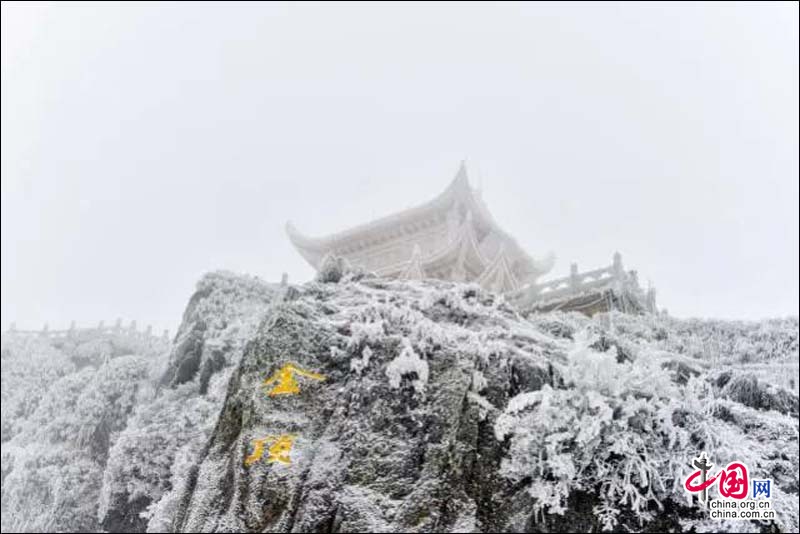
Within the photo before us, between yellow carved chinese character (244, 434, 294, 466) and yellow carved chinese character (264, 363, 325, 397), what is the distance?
505 mm

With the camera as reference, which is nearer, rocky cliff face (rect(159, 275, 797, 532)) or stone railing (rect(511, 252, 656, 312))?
rocky cliff face (rect(159, 275, 797, 532))

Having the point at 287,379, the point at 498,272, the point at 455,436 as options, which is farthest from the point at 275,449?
the point at 498,272

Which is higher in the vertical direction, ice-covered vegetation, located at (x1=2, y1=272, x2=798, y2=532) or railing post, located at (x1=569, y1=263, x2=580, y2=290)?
Result: railing post, located at (x1=569, y1=263, x2=580, y2=290)

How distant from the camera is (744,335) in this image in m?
10.8

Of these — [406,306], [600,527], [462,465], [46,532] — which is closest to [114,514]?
[46,532]

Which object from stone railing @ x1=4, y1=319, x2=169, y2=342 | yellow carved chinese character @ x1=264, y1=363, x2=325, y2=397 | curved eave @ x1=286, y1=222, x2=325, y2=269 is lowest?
yellow carved chinese character @ x1=264, y1=363, x2=325, y2=397

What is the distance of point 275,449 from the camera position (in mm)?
5840

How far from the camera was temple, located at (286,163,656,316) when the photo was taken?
46.6ft

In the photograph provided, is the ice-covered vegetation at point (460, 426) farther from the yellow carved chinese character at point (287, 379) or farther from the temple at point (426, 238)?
the temple at point (426, 238)

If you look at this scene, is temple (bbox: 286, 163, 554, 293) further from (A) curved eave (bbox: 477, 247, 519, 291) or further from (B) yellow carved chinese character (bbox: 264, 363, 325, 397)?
(B) yellow carved chinese character (bbox: 264, 363, 325, 397)

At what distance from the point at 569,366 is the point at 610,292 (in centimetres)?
774

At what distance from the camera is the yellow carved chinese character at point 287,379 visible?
6.36 metres

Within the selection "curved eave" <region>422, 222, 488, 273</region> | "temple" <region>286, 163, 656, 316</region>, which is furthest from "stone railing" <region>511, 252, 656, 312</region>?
"curved eave" <region>422, 222, 488, 273</region>

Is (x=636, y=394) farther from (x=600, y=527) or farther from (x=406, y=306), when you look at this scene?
(x=406, y=306)
